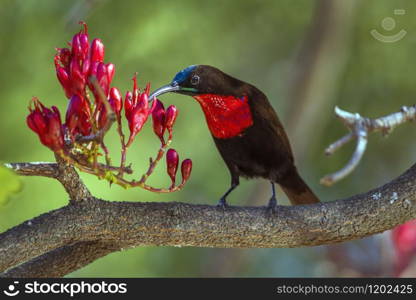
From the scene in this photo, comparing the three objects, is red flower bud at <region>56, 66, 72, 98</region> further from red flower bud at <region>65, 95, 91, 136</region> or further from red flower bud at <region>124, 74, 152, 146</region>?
red flower bud at <region>124, 74, 152, 146</region>

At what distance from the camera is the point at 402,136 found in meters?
7.38

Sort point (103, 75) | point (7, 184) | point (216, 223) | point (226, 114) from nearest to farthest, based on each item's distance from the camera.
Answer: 1. point (7, 184)
2. point (103, 75)
3. point (216, 223)
4. point (226, 114)

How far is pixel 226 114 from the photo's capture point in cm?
359

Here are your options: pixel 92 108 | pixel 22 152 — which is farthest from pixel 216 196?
pixel 92 108

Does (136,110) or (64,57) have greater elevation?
(64,57)

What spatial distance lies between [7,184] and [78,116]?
0.46m

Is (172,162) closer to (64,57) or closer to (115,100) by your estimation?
(115,100)

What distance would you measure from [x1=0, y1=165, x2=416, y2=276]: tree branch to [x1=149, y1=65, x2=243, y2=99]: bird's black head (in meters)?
0.86

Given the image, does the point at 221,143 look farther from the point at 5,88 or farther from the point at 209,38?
the point at 209,38

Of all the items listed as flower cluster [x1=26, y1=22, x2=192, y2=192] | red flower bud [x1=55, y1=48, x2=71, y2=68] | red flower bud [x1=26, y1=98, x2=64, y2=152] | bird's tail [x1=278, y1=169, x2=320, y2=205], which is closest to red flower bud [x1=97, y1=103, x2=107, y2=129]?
flower cluster [x1=26, y1=22, x2=192, y2=192]

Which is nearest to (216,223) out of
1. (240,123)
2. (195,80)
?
(195,80)

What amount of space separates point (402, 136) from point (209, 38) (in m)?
2.19

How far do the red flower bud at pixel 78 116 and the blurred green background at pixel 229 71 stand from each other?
291 cm

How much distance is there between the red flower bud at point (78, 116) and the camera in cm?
210
